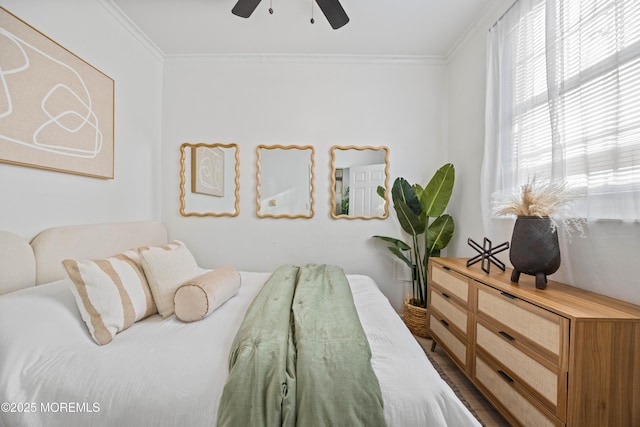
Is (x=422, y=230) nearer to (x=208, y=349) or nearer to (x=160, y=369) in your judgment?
(x=208, y=349)

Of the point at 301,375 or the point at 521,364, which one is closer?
the point at 301,375

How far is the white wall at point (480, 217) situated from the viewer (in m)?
1.17

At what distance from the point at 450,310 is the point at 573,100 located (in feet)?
4.49

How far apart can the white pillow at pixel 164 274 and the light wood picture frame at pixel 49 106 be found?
2.54 feet

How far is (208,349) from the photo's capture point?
44.0 inches

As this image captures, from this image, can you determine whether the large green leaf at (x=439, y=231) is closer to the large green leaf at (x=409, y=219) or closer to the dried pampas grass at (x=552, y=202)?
the large green leaf at (x=409, y=219)

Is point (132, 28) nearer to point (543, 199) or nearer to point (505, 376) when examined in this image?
point (543, 199)

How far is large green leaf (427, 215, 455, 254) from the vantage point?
2416mm

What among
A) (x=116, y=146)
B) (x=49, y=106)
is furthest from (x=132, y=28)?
(x=49, y=106)

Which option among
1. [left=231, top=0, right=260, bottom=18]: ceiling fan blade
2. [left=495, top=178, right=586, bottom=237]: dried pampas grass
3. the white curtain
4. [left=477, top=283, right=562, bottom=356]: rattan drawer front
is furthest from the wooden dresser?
[left=231, top=0, right=260, bottom=18]: ceiling fan blade

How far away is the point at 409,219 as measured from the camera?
241 cm

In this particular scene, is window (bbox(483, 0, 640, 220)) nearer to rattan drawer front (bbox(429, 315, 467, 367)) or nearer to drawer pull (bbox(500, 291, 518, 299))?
drawer pull (bbox(500, 291, 518, 299))

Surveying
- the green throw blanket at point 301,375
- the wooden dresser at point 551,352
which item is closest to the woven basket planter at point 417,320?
the wooden dresser at point 551,352

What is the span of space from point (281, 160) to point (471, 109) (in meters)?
1.78
